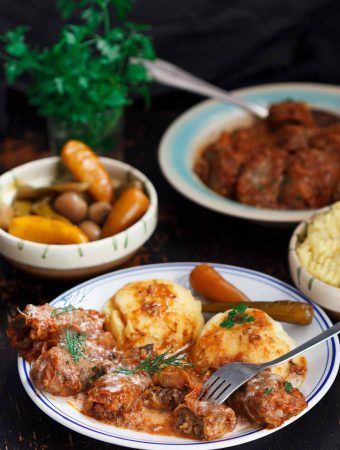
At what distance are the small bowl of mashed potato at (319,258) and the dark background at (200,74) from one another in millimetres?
325

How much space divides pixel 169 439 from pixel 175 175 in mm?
1656

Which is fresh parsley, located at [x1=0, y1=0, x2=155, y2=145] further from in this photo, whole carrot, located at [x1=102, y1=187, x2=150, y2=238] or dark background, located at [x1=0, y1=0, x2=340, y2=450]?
whole carrot, located at [x1=102, y1=187, x2=150, y2=238]

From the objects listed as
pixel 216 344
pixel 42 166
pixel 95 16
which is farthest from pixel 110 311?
pixel 95 16

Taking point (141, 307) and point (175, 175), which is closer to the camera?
point (141, 307)

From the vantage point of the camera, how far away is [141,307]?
274 cm

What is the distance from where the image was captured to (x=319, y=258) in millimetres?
2936

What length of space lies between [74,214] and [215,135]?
123 cm

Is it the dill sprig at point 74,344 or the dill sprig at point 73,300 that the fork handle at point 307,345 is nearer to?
the dill sprig at point 74,344

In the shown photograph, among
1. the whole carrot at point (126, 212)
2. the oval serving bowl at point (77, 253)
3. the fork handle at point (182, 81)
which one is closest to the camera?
the oval serving bowl at point (77, 253)

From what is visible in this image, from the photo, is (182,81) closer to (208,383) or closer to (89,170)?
(89,170)

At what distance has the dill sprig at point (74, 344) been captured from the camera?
2.47 metres

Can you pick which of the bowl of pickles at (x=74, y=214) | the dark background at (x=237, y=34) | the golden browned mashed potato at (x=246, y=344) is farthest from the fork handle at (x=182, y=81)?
the golden browned mashed potato at (x=246, y=344)

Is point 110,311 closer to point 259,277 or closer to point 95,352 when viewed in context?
point 95,352

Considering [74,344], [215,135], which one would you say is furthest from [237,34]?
[74,344]
